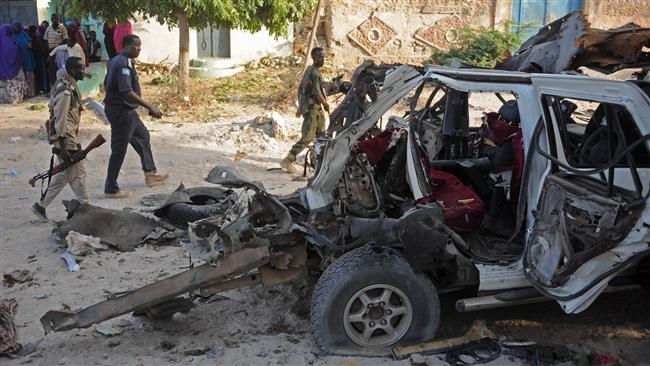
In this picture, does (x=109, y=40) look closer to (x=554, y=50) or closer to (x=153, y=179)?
(x=153, y=179)

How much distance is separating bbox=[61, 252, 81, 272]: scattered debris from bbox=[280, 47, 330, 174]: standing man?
398cm

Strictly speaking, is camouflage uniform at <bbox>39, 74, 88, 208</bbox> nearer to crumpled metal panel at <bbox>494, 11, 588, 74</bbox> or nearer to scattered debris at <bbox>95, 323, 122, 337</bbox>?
scattered debris at <bbox>95, 323, 122, 337</bbox>

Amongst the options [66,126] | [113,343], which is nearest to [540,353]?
[113,343]

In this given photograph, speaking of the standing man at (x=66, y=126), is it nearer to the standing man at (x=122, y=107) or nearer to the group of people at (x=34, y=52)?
the standing man at (x=122, y=107)

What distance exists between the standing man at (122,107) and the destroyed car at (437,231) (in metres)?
3.51

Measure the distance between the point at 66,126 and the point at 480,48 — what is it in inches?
430

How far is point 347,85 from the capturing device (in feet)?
25.9

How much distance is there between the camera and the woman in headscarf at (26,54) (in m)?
14.6

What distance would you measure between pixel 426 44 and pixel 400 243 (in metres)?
13.8

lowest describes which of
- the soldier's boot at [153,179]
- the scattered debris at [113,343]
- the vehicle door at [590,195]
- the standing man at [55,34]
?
the scattered debris at [113,343]

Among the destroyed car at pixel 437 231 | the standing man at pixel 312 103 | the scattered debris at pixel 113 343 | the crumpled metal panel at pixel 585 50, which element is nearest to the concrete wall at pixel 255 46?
the standing man at pixel 312 103

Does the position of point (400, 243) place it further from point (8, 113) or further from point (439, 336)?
point (8, 113)

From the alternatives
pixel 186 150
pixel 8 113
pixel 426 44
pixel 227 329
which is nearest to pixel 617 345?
pixel 227 329

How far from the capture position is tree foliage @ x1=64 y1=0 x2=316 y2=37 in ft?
37.7
